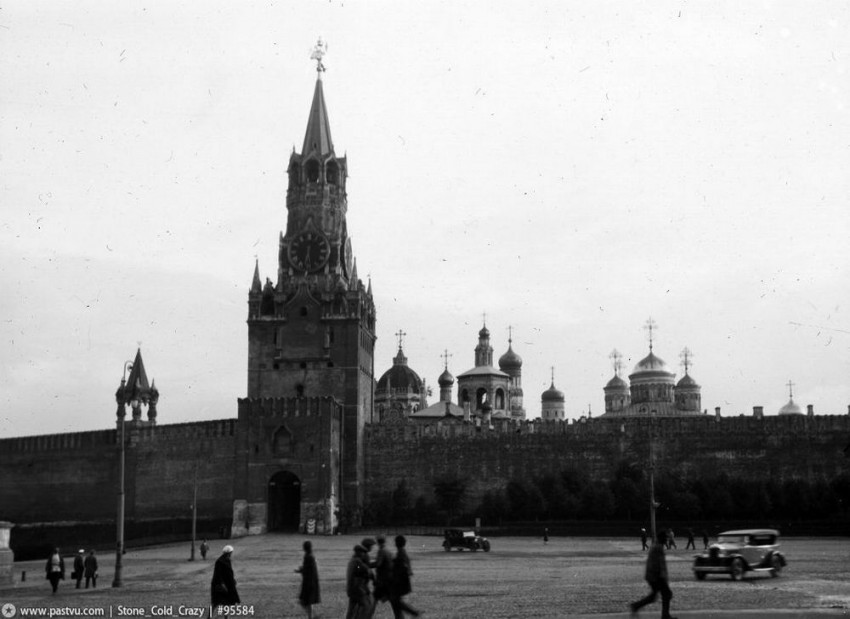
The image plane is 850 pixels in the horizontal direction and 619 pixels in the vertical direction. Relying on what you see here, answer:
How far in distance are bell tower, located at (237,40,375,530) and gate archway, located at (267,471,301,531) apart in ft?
3.41

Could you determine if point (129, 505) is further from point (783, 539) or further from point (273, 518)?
point (783, 539)

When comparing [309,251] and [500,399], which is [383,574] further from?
[500,399]

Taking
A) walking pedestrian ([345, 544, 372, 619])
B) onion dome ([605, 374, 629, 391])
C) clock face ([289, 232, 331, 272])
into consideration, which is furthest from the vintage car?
onion dome ([605, 374, 629, 391])

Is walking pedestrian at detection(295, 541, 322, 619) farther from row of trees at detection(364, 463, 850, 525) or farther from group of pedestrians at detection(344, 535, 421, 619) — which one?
row of trees at detection(364, 463, 850, 525)

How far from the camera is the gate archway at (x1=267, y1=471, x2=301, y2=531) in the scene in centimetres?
7212

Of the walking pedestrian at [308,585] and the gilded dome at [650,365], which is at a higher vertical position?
the gilded dome at [650,365]

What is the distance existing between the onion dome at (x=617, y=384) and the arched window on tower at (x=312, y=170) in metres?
59.5

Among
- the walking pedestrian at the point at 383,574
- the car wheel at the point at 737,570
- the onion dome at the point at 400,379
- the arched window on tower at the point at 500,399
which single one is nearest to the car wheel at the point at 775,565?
the car wheel at the point at 737,570

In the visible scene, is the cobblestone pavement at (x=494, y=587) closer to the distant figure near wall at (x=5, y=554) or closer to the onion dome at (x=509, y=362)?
the distant figure near wall at (x=5, y=554)

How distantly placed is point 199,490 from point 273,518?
6.86 m

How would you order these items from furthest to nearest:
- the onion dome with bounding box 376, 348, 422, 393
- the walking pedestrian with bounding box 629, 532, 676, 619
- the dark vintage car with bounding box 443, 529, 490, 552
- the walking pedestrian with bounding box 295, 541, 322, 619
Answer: the onion dome with bounding box 376, 348, 422, 393, the dark vintage car with bounding box 443, 529, 490, 552, the walking pedestrian with bounding box 295, 541, 322, 619, the walking pedestrian with bounding box 629, 532, 676, 619

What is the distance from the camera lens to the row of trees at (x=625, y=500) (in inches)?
2771

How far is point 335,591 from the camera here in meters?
28.9

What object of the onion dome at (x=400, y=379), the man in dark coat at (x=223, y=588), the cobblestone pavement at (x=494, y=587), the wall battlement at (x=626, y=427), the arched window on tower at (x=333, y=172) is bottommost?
the cobblestone pavement at (x=494, y=587)
